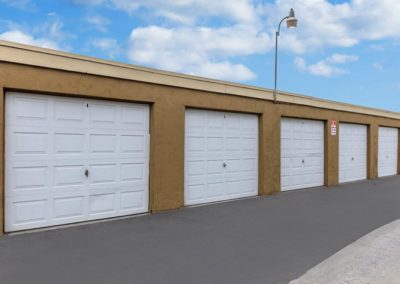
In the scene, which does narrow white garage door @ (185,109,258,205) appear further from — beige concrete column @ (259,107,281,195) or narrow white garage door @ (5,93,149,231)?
narrow white garage door @ (5,93,149,231)

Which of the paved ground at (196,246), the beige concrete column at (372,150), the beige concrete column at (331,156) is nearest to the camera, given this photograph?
the paved ground at (196,246)

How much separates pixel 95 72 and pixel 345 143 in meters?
11.5

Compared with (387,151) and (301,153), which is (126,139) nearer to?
(301,153)

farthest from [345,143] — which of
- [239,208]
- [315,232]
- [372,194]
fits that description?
[315,232]

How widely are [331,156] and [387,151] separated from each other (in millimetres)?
6206

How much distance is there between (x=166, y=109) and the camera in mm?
9195

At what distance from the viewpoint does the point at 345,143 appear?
16.0m

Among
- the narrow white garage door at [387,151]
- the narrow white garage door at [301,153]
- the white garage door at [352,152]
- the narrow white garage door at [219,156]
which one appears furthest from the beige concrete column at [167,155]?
the narrow white garage door at [387,151]

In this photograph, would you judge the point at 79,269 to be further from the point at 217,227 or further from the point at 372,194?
the point at 372,194

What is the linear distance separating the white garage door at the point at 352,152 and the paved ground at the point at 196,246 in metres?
5.86

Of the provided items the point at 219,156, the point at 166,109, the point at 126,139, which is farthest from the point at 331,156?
the point at 126,139

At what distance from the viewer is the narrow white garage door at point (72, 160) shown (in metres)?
7.03

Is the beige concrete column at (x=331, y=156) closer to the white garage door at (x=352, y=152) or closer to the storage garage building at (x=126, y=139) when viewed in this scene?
the white garage door at (x=352, y=152)

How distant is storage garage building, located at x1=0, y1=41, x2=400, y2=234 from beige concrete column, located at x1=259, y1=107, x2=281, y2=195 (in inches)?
1.3
